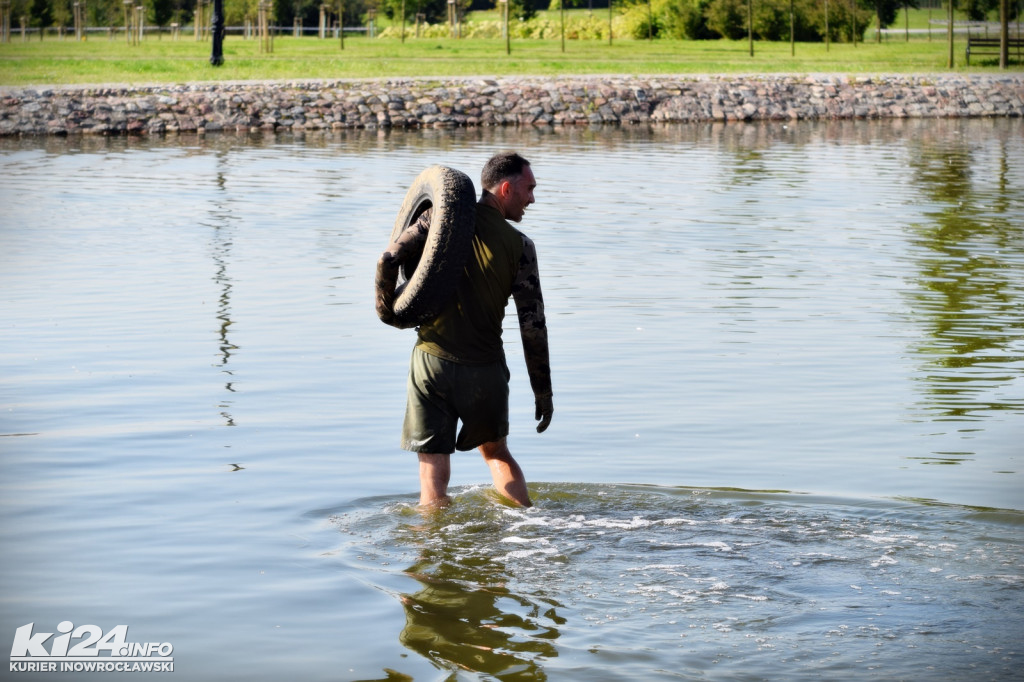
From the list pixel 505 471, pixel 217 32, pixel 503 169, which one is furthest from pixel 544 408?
pixel 217 32

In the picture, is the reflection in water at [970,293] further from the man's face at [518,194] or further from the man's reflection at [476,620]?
the man's reflection at [476,620]

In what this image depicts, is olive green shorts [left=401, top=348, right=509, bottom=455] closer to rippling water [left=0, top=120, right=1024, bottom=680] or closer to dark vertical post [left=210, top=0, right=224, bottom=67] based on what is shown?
rippling water [left=0, top=120, right=1024, bottom=680]

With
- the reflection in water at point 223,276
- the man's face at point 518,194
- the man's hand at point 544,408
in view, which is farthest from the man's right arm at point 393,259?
the reflection in water at point 223,276

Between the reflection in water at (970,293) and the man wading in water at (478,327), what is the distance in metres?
3.33

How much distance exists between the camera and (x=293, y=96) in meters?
38.4

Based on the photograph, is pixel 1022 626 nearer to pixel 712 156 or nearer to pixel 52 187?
pixel 52 187

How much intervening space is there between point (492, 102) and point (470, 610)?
35.0m

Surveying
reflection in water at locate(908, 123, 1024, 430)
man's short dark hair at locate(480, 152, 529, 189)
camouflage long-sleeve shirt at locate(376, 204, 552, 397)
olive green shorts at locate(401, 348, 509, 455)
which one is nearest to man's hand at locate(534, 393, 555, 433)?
camouflage long-sleeve shirt at locate(376, 204, 552, 397)

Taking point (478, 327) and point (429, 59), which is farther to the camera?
point (429, 59)

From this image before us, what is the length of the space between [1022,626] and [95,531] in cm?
439

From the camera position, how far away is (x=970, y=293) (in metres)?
14.4

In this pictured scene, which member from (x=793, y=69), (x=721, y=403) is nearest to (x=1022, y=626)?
(x=721, y=403)

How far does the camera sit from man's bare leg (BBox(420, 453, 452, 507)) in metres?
6.92

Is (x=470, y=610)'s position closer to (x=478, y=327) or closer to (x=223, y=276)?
(x=478, y=327)
